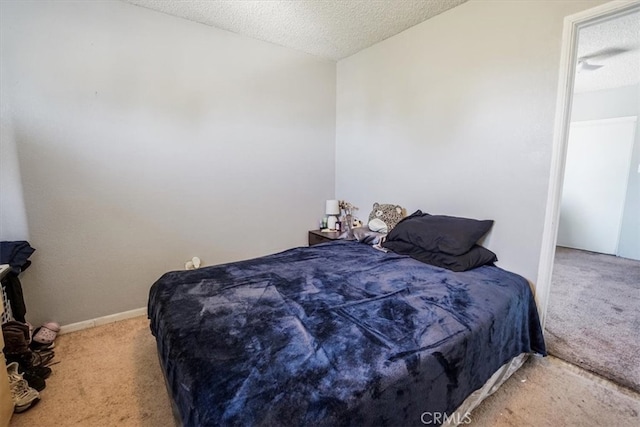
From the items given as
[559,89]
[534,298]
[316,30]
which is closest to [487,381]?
[534,298]

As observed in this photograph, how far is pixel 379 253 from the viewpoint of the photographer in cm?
246

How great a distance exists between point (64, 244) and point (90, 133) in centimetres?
87

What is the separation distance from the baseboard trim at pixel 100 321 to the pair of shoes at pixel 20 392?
70 centimetres

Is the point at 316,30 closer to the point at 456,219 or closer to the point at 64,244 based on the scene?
the point at 456,219

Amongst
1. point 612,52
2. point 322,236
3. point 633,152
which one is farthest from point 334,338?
point 633,152

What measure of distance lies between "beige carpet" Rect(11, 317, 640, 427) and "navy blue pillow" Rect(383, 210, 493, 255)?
0.88 meters

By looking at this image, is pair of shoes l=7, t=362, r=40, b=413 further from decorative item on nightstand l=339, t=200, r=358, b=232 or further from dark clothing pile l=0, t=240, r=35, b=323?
decorative item on nightstand l=339, t=200, r=358, b=232

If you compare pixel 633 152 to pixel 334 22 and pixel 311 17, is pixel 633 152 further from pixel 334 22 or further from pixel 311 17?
pixel 311 17

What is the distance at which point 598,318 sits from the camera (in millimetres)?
2521

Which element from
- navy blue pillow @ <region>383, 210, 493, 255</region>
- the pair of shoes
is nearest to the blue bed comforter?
navy blue pillow @ <region>383, 210, 493, 255</region>

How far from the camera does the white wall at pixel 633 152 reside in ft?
13.3

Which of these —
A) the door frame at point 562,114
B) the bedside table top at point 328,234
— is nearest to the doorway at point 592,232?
the door frame at point 562,114

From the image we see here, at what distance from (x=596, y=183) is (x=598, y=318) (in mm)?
2963

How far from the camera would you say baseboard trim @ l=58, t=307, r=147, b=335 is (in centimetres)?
236
